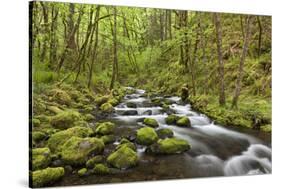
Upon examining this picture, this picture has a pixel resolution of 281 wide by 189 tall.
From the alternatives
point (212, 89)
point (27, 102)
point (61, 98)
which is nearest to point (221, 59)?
point (212, 89)

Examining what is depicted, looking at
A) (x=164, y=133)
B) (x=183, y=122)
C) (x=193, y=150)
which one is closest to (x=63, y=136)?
(x=164, y=133)

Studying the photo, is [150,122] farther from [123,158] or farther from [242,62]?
[242,62]

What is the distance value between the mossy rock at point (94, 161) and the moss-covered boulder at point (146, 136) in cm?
48

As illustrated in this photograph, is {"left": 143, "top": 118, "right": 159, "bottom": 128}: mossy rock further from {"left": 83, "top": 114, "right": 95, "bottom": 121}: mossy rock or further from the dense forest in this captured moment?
{"left": 83, "top": 114, "right": 95, "bottom": 121}: mossy rock

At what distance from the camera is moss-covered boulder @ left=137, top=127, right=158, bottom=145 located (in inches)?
197

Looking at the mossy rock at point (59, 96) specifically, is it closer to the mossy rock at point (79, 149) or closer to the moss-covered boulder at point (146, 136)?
the mossy rock at point (79, 149)

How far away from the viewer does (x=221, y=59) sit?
546 centimetres

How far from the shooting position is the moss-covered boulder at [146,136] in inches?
197

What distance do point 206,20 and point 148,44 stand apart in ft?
2.66

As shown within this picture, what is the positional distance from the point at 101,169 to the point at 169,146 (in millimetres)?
835

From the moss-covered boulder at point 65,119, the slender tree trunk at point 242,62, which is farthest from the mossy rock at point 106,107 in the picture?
the slender tree trunk at point 242,62

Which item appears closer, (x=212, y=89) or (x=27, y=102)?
(x=27, y=102)

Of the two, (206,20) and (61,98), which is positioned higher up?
(206,20)

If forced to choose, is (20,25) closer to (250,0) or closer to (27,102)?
(27,102)
